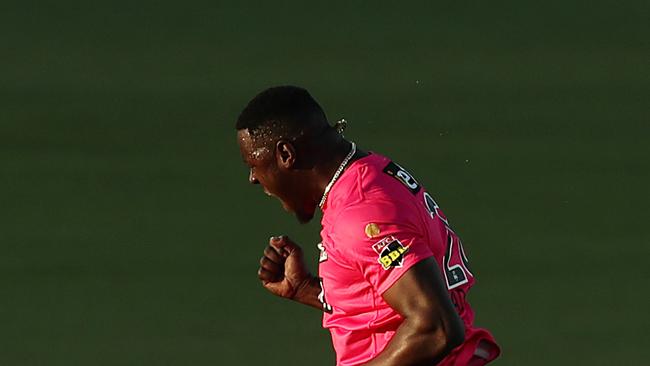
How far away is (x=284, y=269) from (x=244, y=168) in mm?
1864

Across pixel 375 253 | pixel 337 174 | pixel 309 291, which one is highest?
pixel 337 174

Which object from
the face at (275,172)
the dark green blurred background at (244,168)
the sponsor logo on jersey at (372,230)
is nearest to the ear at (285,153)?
the face at (275,172)

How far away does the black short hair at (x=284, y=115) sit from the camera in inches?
111

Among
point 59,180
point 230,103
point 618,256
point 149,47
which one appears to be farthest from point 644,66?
point 59,180

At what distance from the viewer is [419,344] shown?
2576mm

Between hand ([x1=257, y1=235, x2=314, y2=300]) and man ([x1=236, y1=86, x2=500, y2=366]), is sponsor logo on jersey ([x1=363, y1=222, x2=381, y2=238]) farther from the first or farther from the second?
hand ([x1=257, y1=235, x2=314, y2=300])

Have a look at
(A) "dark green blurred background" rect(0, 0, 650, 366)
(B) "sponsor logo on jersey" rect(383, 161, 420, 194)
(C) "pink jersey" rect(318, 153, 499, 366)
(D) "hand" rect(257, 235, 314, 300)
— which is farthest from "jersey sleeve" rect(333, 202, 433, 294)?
(A) "dark green blurred background" rect(0, 0, 650, 366)

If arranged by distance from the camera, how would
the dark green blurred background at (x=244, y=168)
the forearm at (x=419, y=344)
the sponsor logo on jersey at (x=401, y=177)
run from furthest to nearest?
the dark green blurred background at (x=244, y=168) < the sponsor logo on jersey at (x=401, y=177) < the forearm at (x=419, y=344)

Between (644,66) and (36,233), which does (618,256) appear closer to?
(644,66)

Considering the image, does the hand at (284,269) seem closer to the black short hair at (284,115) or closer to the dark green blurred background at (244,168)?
the black short hair at (284,115)

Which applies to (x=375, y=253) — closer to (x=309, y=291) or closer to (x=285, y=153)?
(x=285, y=153)

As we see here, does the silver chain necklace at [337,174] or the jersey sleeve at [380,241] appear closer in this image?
the jersey sleeve at [380,241]

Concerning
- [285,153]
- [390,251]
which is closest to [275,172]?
[285,153]

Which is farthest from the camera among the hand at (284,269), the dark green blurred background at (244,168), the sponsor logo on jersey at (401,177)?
the dark green blurred background at (244,168)
